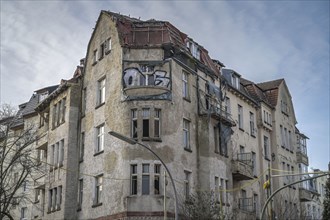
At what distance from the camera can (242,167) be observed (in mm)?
40406

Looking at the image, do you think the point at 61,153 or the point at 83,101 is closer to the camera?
the point at 83,101

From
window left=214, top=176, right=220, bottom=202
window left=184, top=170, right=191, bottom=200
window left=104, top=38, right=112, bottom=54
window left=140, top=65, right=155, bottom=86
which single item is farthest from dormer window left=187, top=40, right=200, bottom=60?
window left=184, top=170, right=191, bottom=200

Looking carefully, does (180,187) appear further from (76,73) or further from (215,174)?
(76,73)

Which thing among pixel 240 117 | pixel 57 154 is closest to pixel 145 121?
pixel 57 154

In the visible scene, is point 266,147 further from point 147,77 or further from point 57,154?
point 57,154

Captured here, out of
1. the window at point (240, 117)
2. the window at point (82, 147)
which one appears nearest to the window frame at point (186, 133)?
the window at point (82, 147)

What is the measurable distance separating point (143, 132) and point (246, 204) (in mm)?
12781

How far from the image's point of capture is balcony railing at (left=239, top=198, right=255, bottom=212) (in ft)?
137

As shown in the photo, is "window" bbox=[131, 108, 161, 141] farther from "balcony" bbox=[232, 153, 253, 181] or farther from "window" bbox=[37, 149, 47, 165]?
"window" bbox=[37, 149, 47, 165]

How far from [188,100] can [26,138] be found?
12341mm

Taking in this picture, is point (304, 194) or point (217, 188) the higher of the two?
point (304, 194)

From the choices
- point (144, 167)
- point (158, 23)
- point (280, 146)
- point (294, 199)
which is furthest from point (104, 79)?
point (294, 199)

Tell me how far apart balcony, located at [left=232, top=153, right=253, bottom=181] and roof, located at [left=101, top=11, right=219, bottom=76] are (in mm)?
8880

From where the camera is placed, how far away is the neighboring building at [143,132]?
1325 inches
